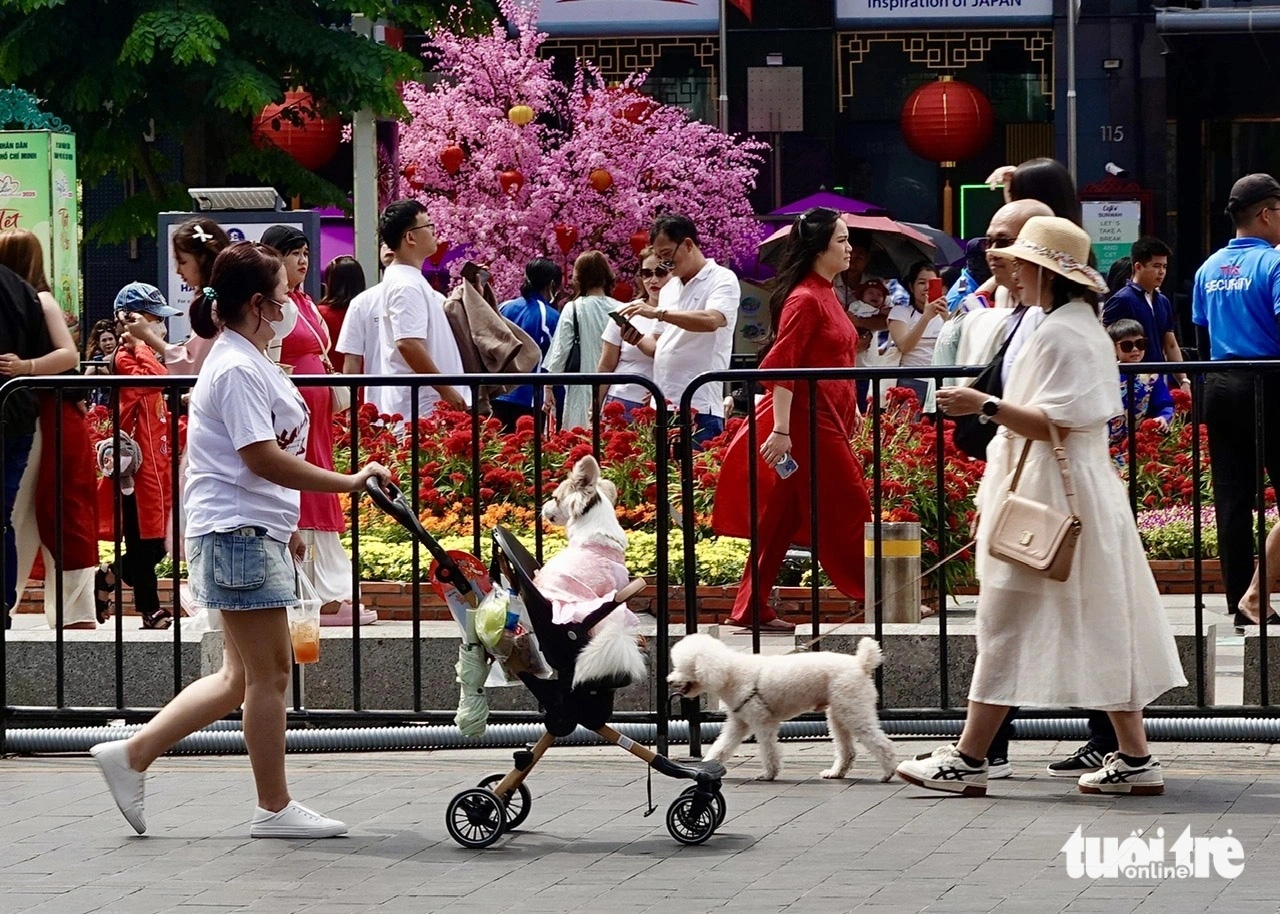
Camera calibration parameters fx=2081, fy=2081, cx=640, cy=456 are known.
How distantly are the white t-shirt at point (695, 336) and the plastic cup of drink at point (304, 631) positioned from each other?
409cm

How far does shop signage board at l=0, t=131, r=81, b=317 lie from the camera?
49.0ft

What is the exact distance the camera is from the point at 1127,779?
21.7ft

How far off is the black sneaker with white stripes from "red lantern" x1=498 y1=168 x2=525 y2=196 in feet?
59.5

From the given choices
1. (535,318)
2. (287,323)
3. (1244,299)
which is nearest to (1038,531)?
(1244,299)

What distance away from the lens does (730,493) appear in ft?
29.2

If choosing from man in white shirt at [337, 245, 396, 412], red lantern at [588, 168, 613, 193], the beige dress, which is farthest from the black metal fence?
red lantern at [588, 168, 613, 193]

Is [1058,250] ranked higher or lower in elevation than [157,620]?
higher

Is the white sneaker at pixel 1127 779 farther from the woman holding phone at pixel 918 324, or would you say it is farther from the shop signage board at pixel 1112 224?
the shop signage board at pixel 1112 224

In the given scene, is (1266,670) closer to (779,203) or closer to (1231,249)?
(1231,249)

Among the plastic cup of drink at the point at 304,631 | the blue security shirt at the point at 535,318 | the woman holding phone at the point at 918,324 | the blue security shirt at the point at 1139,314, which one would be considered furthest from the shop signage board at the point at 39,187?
the plastic cup of drink at the point at 304,631

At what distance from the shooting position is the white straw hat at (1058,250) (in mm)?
6480

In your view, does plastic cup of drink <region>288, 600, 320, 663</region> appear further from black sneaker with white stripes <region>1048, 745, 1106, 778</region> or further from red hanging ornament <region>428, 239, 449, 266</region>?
red hanging ornament <region>428, 239, 449, 266</region>

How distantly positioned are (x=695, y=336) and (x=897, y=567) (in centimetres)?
285

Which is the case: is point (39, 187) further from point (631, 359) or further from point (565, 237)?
Answer: point (565, 237)
